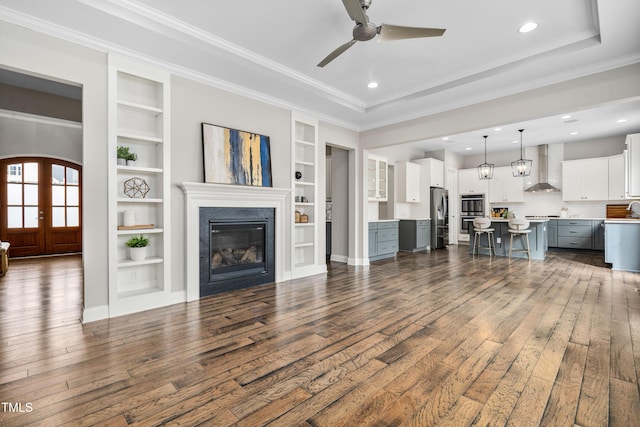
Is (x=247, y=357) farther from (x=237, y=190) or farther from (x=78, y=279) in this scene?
(x=78, y=279)

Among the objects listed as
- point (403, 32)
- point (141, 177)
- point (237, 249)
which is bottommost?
point (237, 249)

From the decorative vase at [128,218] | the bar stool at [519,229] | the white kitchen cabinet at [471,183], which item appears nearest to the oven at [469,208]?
the white kitchen cabinet at [471,183]

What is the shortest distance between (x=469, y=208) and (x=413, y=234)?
305 cm

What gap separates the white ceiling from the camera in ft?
9.12

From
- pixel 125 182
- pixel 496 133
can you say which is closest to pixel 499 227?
pixel 496 133

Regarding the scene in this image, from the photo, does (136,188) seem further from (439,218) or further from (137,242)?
(439,218)

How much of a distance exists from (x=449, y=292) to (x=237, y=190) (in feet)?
10.4

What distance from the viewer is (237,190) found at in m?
4.20

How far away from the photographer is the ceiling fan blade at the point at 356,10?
227 cm

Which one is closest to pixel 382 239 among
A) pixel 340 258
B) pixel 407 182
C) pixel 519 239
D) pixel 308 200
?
pixel 340 258

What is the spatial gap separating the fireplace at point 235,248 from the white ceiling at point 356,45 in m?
1.77

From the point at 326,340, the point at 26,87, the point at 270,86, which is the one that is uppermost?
the point at 26,87

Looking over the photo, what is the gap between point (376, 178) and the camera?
722 centimetres

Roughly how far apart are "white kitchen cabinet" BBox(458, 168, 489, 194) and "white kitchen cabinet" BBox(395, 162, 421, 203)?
96.7 inches
